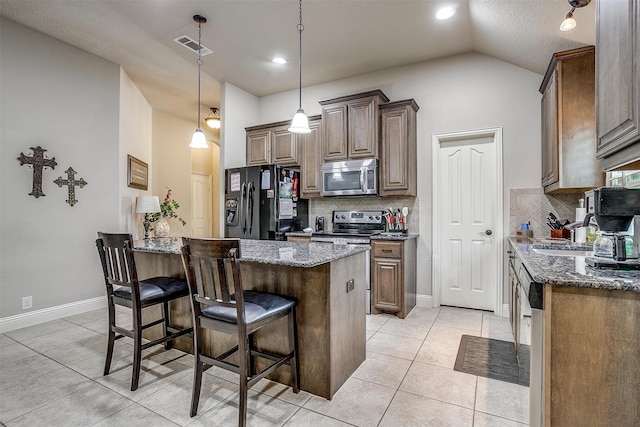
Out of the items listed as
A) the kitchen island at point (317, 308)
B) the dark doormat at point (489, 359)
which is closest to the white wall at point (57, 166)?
the kitchen island at point (317, 308)

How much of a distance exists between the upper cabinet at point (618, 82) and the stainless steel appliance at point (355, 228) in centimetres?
244

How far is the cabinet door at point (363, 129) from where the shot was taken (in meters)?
3.80

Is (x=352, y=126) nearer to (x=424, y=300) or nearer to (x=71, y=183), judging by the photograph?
(x=424, y=300)

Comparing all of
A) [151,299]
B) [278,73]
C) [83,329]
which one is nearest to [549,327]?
[151,299]

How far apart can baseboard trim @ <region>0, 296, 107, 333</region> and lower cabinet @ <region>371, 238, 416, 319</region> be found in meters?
3.42

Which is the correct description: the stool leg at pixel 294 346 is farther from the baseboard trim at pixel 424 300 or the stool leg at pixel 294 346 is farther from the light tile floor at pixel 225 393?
the baseboard trim at pixel 424 300

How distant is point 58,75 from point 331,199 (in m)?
3.56

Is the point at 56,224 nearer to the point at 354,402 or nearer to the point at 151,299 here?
the point at 151,299

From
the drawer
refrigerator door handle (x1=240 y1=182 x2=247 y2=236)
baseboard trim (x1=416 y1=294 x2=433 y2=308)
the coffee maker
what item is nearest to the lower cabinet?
the drawer

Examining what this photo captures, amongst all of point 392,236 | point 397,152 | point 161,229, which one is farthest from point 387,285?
point 161,229

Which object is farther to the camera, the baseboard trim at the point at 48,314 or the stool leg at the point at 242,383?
the baseboard trim at the point at 48,314

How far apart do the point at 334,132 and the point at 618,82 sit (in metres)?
3.01

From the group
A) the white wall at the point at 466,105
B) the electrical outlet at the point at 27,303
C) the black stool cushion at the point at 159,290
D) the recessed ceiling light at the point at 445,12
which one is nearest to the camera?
the black stool cushion at the point at 159,290

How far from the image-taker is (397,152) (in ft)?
12.4
